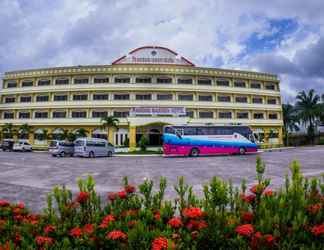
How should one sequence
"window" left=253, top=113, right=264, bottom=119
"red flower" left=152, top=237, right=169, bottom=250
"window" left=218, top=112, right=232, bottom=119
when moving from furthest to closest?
"window" left=253, top=113, right=264, bottom=119, "window" left=218, top=112, right=232, bottom=119, "red flower" left=152, top=237, right=169, bottom=250

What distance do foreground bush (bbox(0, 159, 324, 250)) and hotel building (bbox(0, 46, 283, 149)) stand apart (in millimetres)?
31375

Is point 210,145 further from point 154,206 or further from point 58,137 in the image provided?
point 58,137

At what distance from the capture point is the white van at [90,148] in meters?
24.6

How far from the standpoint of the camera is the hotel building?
120 ft

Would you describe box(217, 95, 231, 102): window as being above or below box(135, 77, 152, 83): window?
below

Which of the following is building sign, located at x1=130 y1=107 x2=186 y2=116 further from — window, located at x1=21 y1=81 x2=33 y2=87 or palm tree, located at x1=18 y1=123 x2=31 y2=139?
window, located at x1=21 y1=81 x2=33 y2=87

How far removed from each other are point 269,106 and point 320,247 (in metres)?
44.2

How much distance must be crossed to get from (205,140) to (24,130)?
31.2 metres

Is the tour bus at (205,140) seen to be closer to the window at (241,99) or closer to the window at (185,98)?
the window at (185,98)

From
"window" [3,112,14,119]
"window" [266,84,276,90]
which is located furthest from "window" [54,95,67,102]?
"window" [266,84,276,90]

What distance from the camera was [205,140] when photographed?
Answer: 2419 cm

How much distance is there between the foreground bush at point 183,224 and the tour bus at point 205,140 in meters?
20.5

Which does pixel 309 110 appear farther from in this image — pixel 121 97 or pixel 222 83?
pixel 121 97

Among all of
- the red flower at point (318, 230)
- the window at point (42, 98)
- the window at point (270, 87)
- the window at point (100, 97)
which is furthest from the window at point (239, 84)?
the red flower at point (318, 230)
